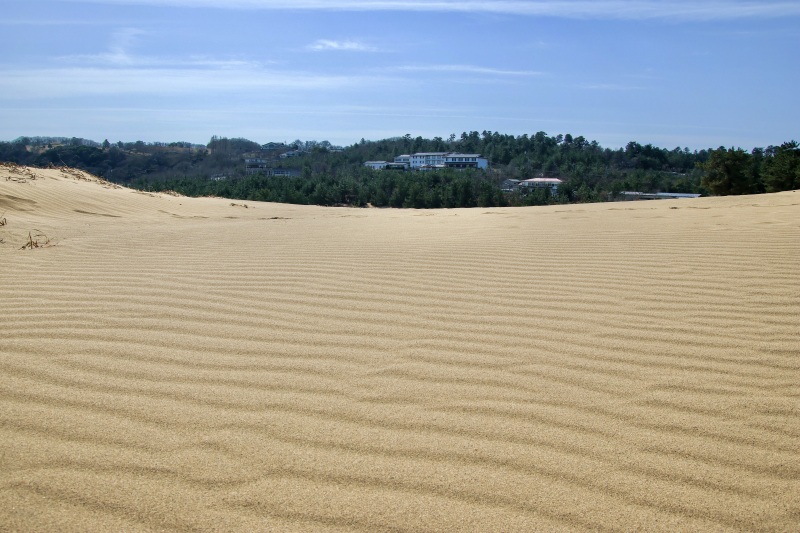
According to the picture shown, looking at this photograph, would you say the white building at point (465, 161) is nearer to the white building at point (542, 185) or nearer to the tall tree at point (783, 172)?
the white building at point (542, 185)

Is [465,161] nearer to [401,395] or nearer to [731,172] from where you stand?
[731,172]

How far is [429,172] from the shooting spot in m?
54.0

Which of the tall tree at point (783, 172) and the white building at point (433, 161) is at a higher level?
the white building at point (433, 161)

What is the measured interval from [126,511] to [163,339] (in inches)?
61.4

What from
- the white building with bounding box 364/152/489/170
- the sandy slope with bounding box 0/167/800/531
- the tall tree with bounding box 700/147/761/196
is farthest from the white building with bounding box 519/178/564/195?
the sandy slope with bounding box 0/167/800/531

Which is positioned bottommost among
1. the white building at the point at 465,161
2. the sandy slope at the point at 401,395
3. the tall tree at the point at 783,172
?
the sandy slope at the point at 401,395

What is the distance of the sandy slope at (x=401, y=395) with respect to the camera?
1989 mm

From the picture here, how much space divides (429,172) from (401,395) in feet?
170

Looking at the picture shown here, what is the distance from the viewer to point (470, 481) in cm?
211

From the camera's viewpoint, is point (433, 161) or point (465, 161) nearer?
point (465, 161)

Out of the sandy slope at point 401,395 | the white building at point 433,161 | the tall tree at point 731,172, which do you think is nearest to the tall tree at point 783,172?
the tall tree at point 731,172

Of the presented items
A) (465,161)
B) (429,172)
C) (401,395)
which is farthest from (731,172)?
(465,161)

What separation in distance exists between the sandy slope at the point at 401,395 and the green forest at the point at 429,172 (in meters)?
12.5

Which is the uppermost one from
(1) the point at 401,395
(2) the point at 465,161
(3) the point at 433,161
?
(3) the point at 433,161
